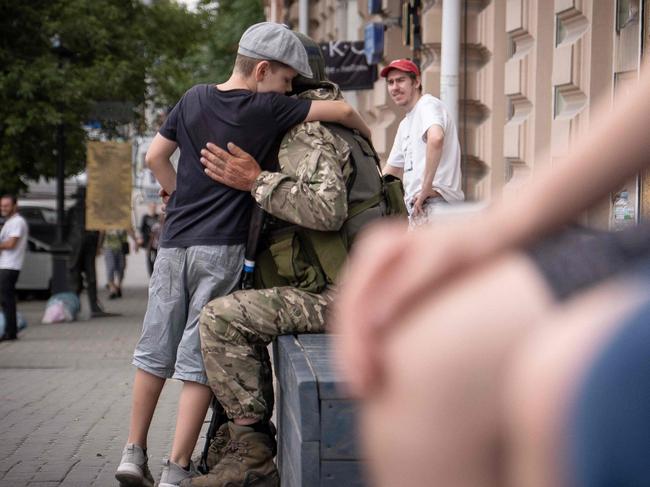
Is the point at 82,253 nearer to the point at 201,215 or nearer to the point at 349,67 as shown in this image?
the point at 349,67

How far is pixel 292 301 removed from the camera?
444 centimetres

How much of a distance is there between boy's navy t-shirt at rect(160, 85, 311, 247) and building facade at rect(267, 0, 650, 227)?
1222 millimetres

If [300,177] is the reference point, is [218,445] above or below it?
below

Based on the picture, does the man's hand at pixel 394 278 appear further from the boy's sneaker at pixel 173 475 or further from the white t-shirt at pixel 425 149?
the white t-shirt at pixel 425 149

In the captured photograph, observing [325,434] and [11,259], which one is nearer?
[325,434]

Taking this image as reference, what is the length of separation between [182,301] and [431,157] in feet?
10.5

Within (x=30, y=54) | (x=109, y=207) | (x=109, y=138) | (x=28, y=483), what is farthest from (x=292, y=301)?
(x=109, y=138)

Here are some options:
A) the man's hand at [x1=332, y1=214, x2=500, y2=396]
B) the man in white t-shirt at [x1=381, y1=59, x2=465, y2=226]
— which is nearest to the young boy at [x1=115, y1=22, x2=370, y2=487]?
the man in white t-shirt at [x1=381, y1=59, x2=465, y2=226]

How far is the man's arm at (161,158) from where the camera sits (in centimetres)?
507

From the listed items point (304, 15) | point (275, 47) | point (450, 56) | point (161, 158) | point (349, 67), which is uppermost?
point (304, 15)

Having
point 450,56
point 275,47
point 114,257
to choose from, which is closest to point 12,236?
point 450,56

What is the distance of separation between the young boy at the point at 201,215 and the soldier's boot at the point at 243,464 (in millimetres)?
301

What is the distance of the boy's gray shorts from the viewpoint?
479 centimetres

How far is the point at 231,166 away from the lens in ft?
15.3
